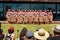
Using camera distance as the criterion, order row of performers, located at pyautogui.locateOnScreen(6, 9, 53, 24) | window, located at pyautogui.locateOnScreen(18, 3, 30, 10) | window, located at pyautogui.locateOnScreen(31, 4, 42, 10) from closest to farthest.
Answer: row of performers, located at pyautogui.locateOnScreen(6, 9, 53, 24) → window, located at pyautogui.locateOnScreen(18, 3, 30, 10) → window, located at pyautogui.locateOnScreen(31, 4, 42, 10)

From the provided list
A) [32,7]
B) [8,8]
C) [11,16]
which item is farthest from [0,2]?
[11,16]

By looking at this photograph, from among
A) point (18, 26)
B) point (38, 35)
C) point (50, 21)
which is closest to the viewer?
point (38, 35)

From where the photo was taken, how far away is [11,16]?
23.0 metres

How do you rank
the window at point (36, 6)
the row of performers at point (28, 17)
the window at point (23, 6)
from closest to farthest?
the row of performers at point (28, 17), the window at point (23, 6), the window at point (36, 6)

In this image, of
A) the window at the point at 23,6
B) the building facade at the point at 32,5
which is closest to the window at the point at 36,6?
the building facade at the point at 32,5

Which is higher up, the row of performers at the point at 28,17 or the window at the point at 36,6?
the window at the point at 36,6

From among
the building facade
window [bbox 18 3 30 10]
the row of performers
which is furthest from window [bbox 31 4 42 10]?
the row of performers

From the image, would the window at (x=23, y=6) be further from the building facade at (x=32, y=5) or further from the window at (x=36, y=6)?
the window at (x=36, y=6)

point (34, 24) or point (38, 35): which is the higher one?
point (38, 35)

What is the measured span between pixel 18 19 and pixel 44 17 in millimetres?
1983

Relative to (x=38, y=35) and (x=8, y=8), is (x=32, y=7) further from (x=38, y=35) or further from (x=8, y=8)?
(x=38, y=35)

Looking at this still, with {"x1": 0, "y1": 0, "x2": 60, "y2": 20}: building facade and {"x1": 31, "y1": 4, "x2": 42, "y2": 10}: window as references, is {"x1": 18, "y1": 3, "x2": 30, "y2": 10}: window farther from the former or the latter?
{"x1": 31, "y1": 4, "x2": 42, "y2": 10}: window

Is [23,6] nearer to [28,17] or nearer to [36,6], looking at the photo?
[36,6]

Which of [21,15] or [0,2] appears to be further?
[0,2]
